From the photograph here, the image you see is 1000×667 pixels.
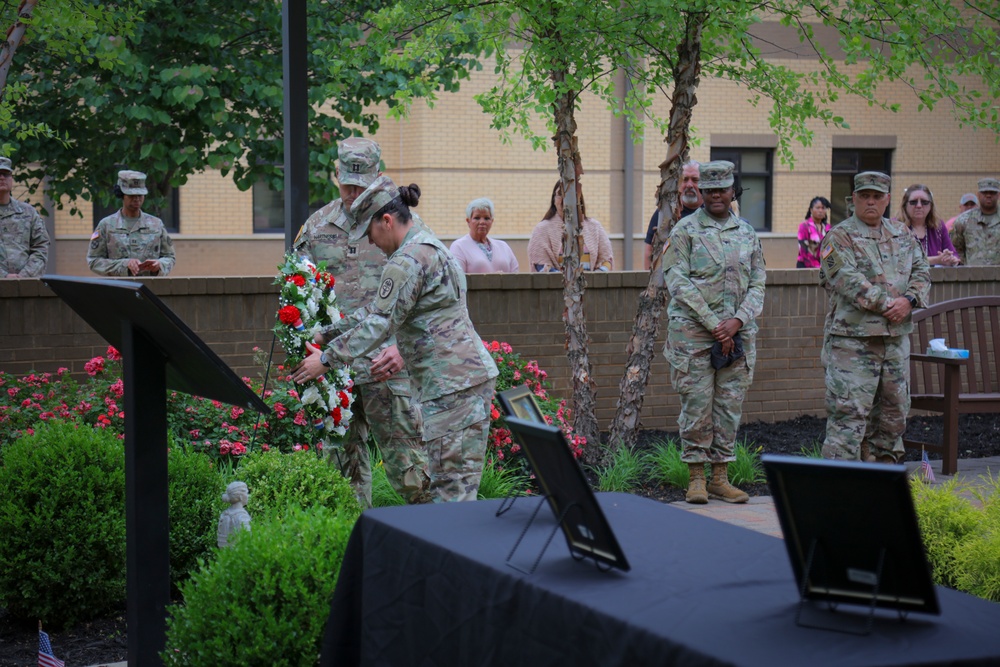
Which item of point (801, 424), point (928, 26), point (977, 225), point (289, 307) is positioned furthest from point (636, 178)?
point (289, 307)

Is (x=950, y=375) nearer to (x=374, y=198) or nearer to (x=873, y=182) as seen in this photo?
(x=873, y=182)

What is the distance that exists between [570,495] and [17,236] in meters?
9.44

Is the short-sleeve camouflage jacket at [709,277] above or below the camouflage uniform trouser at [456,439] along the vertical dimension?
above

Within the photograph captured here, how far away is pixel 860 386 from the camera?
27.9 ft

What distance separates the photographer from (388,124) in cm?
2056

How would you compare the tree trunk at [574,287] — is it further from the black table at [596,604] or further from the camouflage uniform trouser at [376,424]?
the black table at [596,604]

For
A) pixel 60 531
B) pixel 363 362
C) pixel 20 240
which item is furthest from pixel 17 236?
pixel 60 531

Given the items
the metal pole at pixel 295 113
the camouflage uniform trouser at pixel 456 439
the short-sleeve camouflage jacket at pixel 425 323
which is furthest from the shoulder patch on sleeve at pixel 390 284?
the metal pole at pixel 295 113

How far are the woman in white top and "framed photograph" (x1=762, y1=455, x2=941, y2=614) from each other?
8.26 metres

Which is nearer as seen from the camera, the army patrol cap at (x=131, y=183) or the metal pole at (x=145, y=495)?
the metal pole at (x=145, y=495)

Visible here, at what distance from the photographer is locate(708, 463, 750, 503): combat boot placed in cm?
814

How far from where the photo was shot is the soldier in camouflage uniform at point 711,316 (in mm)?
8039

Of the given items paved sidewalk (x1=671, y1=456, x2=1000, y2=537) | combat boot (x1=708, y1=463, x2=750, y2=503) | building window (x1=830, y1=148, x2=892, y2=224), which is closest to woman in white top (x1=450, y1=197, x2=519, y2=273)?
combat boot (x1=708, y1=463, x2=750, y2=503)

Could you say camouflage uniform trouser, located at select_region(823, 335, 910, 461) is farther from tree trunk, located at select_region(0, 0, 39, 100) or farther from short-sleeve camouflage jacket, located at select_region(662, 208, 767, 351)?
tree trunk, located at select_region(0, 0, 39, 100)
